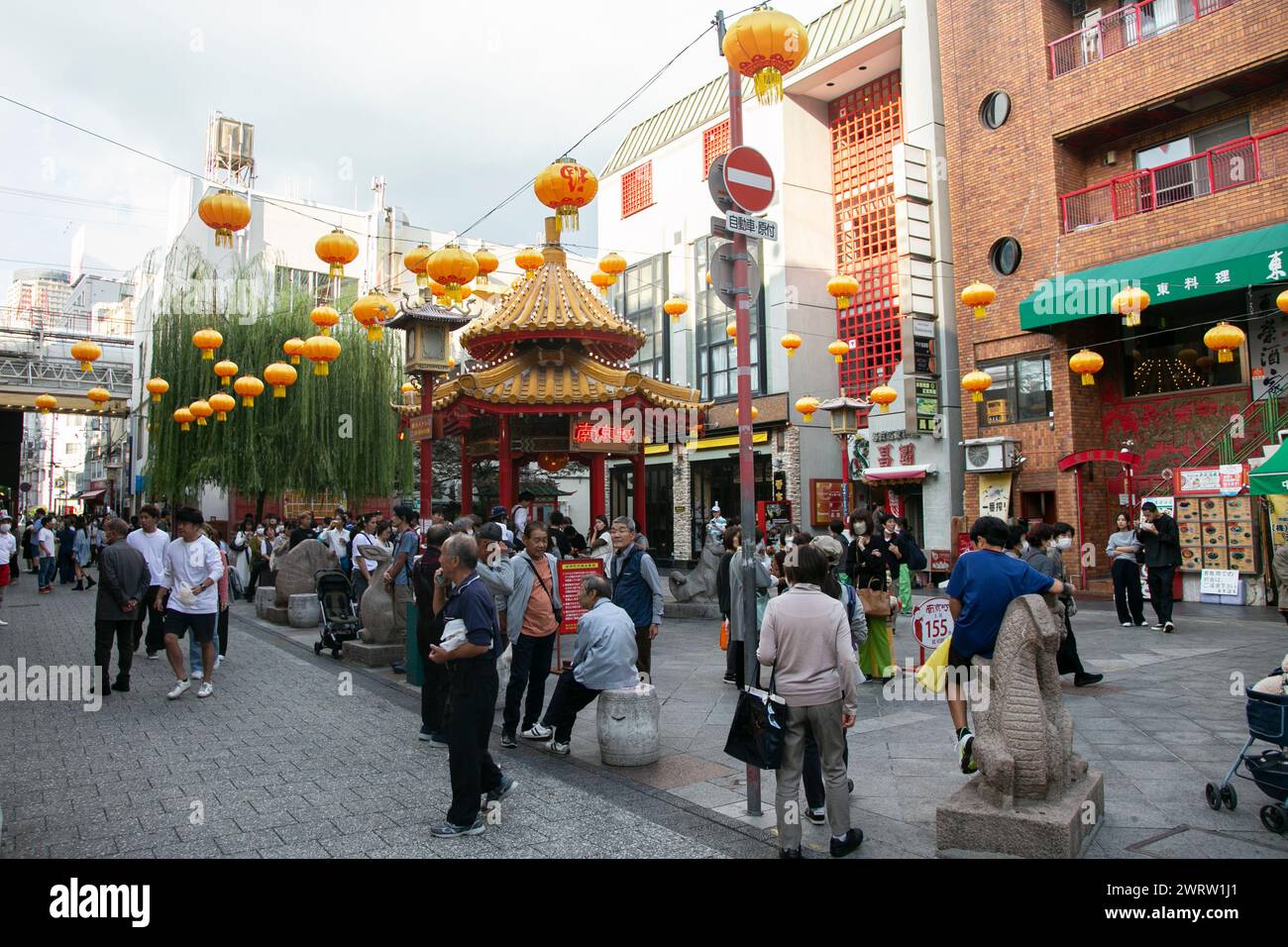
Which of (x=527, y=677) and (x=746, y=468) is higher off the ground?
(x=746, y=468)

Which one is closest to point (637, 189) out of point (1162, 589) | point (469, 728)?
point (1162, 589)

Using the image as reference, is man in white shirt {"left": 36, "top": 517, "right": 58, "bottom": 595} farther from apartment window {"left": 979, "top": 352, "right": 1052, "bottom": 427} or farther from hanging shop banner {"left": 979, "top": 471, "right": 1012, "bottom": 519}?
apartment window {"left": 979, "top": 352, "right": 1052, "bottom": 427}

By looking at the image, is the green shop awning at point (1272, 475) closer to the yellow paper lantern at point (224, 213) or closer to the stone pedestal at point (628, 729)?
the stone pedestal at point (628, 729)

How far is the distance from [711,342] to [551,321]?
1480 cm

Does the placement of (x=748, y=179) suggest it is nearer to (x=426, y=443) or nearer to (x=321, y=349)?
(x=426, y=443)

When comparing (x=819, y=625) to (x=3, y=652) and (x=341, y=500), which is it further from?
(x=341, y=500)

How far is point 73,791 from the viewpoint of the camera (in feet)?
18.1

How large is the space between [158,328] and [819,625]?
26.8 meters

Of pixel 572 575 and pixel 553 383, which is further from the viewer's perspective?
pixel 553 383

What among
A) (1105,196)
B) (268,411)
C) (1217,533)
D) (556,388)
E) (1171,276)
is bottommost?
(1217,533)

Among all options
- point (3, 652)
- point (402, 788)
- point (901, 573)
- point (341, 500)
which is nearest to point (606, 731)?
point (402, 788)

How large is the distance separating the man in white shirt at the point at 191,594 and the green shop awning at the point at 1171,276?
16.1m

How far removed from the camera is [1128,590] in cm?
1277

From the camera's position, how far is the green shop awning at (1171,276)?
45.9 feet
